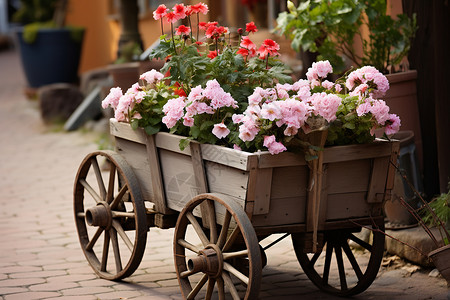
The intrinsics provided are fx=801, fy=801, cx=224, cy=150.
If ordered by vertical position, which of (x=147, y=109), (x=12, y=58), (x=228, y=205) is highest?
(x=147, y=109)

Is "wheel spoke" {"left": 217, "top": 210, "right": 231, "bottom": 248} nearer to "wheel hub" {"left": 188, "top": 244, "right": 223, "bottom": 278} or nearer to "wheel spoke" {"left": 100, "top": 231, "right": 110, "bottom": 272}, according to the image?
"wheel hub" {"left": 188, "top": 244, "right": 223, "bottom": 278}

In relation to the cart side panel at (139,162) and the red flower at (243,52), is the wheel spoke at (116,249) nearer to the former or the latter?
the cart side panel at (139,162)

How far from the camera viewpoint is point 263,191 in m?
3.54

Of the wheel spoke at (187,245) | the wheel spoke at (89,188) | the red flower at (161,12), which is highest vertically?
the red flower at (161,12)

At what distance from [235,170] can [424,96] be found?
2.32m

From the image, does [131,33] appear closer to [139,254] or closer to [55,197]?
[55,197]

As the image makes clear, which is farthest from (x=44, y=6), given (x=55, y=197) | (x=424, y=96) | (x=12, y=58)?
(x=424, y=96)

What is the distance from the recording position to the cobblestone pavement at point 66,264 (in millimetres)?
4363

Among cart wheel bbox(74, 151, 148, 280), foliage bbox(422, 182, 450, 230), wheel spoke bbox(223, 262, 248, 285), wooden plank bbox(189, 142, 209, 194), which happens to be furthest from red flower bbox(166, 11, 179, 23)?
foliage bbox(422, 182, 450, 230)

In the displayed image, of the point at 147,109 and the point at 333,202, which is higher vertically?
the point at 147,109

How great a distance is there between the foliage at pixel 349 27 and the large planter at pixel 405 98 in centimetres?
38

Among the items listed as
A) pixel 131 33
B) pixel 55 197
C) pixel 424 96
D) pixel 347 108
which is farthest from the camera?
pixel 131 33

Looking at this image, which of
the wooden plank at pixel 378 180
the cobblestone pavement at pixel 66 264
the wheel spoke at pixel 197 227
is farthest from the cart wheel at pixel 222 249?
the wooden plank at pixel 378 180

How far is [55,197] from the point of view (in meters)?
7.15
